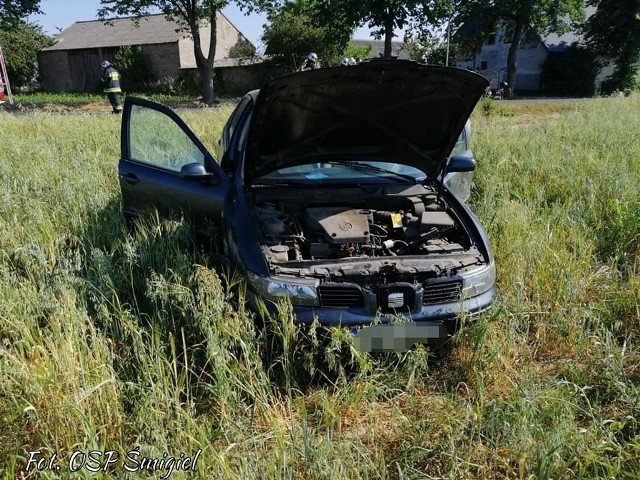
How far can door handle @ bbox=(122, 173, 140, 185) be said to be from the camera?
425 centimetres

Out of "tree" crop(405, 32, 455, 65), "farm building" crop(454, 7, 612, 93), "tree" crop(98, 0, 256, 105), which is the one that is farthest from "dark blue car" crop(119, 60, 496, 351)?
"tree" crop(405, 32, 455, 65)

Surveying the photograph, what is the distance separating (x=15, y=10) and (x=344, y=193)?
1229 inches

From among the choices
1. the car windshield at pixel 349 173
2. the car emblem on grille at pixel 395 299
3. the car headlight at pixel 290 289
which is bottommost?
the car emblem on grille at pixel 395 299

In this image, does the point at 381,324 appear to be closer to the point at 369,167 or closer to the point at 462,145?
the point at 369,167

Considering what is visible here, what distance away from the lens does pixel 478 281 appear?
296cm

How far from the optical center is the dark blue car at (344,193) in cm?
279

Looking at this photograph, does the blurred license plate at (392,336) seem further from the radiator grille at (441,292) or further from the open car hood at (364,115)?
the open car hood at (364,115)

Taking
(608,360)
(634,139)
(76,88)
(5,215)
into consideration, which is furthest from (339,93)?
(76,88)

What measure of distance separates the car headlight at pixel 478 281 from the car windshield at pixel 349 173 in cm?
119

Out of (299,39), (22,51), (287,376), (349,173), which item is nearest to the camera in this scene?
(287,376)

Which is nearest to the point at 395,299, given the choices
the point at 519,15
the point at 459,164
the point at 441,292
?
the point at 441,292

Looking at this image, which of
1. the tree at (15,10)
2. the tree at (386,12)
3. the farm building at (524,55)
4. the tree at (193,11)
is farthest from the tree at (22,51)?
the farm building at (524,55)

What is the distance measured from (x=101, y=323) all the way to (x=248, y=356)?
41.9 inches

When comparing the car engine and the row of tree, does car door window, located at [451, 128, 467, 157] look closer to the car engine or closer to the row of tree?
the car engine
